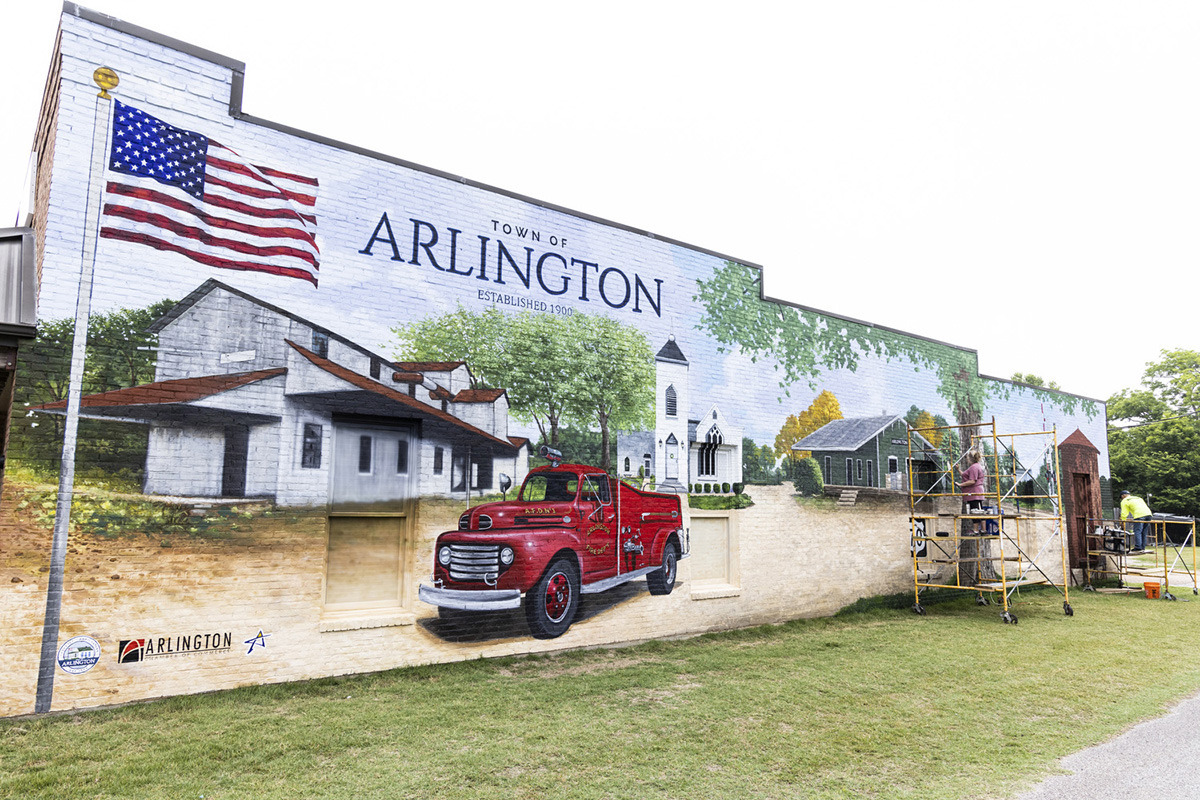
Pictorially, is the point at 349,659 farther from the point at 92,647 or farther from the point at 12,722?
the point at 12,722

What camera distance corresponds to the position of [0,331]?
258 inches

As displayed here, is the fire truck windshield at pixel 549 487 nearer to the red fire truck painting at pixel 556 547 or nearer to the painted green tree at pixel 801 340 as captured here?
the red fire truck painting at pixel 556 547

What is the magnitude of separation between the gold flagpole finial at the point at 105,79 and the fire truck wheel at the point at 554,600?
7497mm

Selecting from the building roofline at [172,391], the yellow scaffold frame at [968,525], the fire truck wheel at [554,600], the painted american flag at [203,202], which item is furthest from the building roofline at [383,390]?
the yellow scaffold frame at [968,525]

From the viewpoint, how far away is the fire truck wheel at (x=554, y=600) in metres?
9.52

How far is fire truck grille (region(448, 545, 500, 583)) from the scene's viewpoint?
29.5 feet

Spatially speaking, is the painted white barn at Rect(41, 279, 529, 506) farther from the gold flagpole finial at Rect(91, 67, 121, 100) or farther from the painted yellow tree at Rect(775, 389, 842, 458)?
the painted yellow tree at Rect(775, 389, 842, 458)

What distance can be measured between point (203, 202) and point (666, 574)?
26.8ft

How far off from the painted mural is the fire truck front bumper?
0.03 metres

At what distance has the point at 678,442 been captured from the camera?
38.3ft

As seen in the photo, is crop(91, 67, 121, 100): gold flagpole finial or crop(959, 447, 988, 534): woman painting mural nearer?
crop(91, 67, 121, 100): gold flagpole finial

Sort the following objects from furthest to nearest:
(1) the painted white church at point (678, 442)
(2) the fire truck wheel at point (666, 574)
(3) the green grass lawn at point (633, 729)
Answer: (1) the painted white church at point (678, 442)
(2) the fire truck wheel at point (666, 574)
(3) the green grass lawn at point (633, 729)

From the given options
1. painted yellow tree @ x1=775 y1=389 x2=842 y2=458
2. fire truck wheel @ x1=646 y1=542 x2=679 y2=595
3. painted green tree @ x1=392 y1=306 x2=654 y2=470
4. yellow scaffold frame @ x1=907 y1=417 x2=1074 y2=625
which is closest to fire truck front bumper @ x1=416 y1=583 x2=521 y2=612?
painted green tree @ x1=392 y1=306 x2=654 y2=470

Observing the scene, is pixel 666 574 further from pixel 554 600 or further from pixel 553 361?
pixel 553 361
